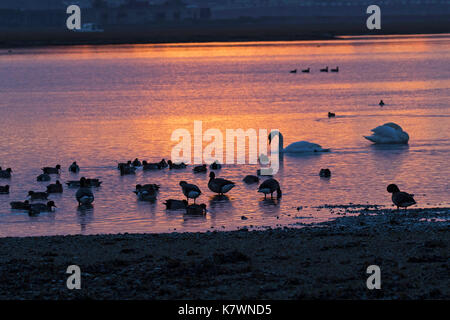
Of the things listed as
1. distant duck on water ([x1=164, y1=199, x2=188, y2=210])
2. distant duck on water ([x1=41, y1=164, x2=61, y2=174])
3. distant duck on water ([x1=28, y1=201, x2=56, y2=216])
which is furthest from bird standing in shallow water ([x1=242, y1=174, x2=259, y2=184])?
distant duck on water ([x1=41, y1=164, x2=61, y2=174])

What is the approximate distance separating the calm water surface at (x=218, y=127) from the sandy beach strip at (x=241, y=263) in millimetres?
2678

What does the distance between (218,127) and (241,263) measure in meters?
27.6

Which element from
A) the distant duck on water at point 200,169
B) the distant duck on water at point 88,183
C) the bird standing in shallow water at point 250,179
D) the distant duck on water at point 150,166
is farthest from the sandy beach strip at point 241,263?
the distant duck on water at point 150,166

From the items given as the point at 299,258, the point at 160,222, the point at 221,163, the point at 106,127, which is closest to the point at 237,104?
the point at 106,127

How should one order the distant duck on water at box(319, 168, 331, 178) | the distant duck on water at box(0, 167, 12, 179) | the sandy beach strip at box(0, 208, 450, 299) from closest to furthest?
the sandy beach strip at box(0, 208, 450, 299) → the distant duck on water at box(319, 168, 331, 178) → the distant duck on water at box(0, 167, 12, 179)

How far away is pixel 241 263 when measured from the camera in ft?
48.2

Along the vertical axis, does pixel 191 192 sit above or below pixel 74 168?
below

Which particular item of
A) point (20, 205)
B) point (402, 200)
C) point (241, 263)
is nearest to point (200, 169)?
point (20, 205)

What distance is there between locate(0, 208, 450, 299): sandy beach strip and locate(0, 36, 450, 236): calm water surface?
2678 mm

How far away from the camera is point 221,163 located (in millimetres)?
29766

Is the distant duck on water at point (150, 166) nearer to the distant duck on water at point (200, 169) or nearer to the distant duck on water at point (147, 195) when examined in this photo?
the distant duck on water at point (200, 169)

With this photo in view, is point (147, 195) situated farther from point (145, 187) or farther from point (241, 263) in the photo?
point (241, 263)

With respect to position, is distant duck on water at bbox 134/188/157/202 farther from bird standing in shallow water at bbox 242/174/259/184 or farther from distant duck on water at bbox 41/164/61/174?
distant duck on water at bbox 41/164/61/174

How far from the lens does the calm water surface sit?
22.2 meters
